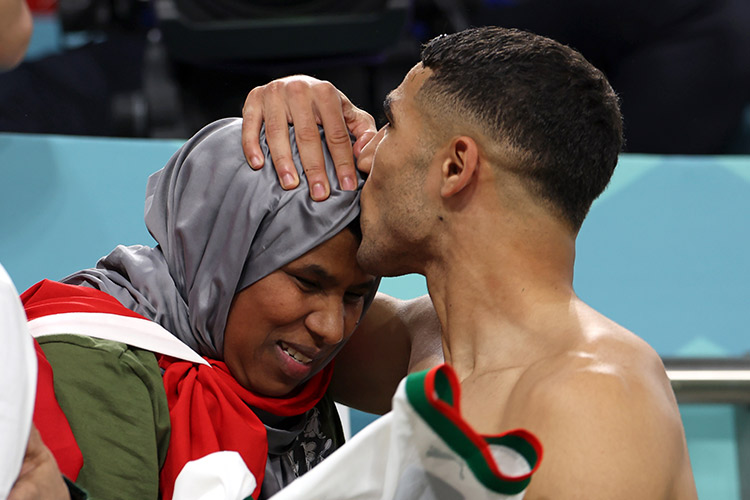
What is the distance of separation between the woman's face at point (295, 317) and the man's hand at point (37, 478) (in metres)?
0.60

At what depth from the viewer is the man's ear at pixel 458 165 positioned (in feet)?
4.99

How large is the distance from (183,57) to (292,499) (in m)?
2.10

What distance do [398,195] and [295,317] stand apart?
0.28 meters

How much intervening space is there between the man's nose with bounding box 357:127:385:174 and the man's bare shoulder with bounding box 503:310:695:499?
48cm

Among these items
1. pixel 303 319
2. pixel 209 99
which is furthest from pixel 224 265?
pixel 209 99

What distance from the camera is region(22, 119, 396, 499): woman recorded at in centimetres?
156

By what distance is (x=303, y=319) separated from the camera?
1697 mm

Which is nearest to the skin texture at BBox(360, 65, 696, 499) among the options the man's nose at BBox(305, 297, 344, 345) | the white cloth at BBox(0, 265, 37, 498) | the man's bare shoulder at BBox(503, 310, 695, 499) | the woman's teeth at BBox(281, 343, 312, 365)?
the man's bare shoulder at BBox(503, 310, 695, 499)

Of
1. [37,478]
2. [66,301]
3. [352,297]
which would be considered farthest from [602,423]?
[66,301]

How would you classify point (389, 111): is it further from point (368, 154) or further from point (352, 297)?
point (352, 297)

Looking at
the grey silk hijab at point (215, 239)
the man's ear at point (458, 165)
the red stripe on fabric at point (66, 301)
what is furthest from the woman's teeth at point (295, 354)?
the man's ear at point (458, 165)

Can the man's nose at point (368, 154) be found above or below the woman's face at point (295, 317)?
above

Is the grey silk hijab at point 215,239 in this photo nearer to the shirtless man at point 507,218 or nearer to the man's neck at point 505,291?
the shirtless man at point 507,218

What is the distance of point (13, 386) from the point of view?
3.40ft
